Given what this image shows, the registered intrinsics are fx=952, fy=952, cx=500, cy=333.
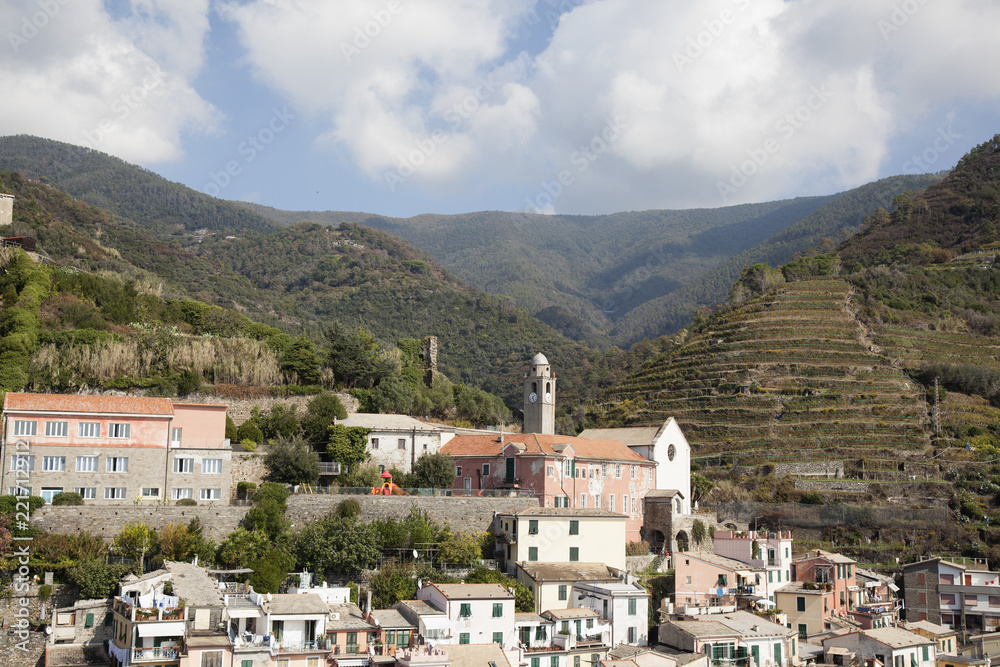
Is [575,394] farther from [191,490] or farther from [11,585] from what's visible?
[11,585]

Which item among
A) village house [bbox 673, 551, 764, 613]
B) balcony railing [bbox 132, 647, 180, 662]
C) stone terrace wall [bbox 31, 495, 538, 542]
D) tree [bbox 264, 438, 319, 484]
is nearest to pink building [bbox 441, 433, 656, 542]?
stone terrace wall [bbox 31, 495, 538, 542]

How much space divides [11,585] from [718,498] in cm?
4377

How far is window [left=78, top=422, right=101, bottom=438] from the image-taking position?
40.1 metres

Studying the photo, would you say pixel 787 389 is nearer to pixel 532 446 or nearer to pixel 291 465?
pixel 532 446

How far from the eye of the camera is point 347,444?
159 feet

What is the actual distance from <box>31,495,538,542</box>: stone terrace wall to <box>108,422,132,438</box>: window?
162 inches

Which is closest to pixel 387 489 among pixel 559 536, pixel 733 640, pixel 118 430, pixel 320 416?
pixel 320 416

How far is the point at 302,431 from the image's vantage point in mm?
50094

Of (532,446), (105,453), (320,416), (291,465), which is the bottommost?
(291,465)

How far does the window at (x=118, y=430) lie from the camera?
4069cm

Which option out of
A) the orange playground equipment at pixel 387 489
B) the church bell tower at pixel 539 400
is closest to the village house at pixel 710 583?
the orange playground equipment at pixel 387 489

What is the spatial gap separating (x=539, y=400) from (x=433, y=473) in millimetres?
14253

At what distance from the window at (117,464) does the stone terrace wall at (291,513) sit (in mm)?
3034

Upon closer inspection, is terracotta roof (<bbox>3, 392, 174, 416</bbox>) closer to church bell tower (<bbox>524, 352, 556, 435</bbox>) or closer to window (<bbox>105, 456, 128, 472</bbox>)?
window (<bbox>105, 456, 128, 472</bbox>)
